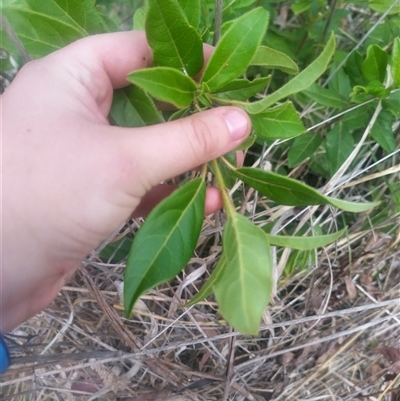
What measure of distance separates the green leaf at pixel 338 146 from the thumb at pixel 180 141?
0.53 m

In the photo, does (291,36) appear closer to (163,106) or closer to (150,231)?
(163,106)

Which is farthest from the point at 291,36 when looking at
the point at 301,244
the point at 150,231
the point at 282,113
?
the point at 150,231

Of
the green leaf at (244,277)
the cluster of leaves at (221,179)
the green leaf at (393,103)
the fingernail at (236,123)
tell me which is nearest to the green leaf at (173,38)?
the cluster of leaves at (221,179)

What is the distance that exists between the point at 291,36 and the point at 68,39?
0.75 m

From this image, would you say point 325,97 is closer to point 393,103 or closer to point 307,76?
point 393,103

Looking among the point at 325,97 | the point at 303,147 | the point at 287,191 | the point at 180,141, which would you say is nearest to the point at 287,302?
the point at 303,147

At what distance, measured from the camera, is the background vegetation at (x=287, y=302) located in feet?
3.78

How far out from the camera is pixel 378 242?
131cm

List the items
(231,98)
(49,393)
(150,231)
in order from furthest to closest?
(49,393), (231,98), (150,231)

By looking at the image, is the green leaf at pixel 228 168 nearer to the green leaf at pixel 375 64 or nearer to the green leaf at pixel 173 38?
the green leaf at pixel 173 38

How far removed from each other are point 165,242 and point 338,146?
28.0 inches

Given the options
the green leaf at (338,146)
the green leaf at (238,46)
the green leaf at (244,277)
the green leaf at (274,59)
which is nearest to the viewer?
the green leaf at (244,277)

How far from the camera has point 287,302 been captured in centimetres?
139

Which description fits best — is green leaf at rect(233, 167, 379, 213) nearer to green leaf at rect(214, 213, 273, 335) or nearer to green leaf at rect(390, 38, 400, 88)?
green leaf at rect(214, 213, 273, 335)
